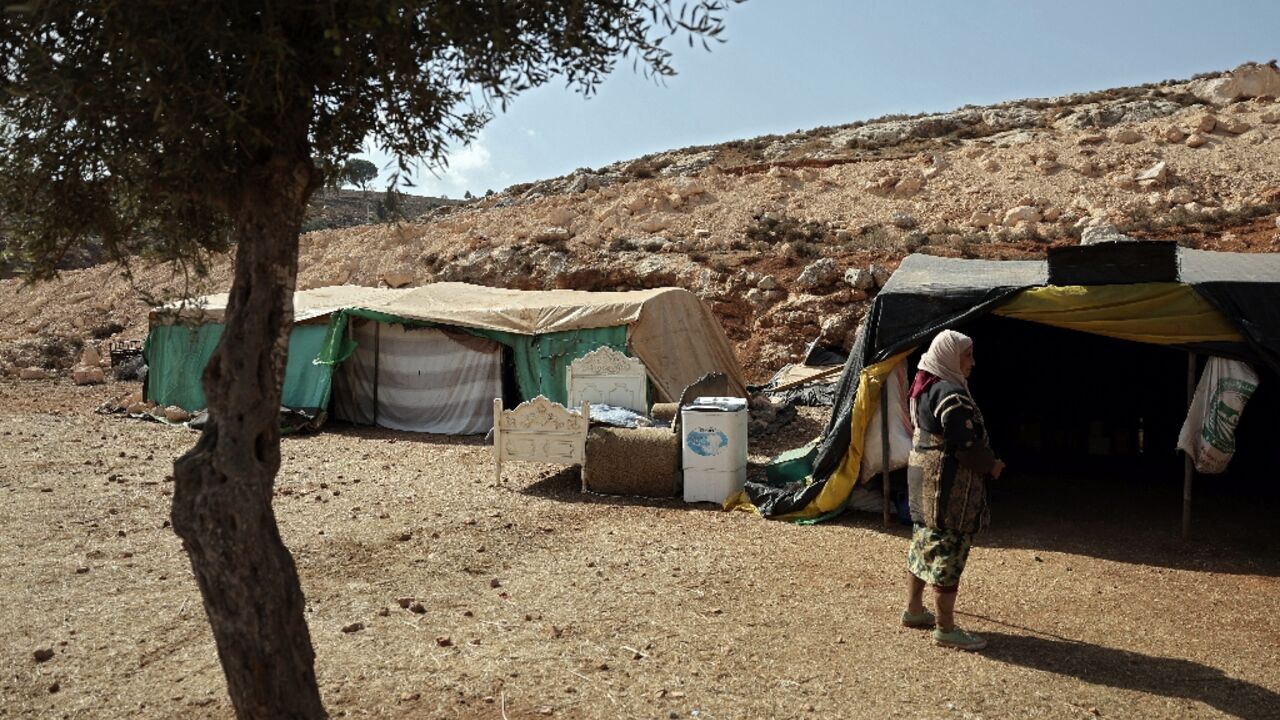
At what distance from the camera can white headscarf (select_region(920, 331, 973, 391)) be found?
15.7 ft

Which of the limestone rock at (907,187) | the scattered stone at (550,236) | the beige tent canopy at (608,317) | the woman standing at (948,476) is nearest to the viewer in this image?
the woman standing at (948,476)

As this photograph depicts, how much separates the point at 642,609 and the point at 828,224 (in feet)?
69.5

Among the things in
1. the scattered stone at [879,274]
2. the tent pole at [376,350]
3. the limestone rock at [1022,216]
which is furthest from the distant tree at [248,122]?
the limestone rock at [1022,216]

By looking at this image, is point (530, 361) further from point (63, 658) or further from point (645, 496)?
point (63, 658)

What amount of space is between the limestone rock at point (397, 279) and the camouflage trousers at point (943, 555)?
73.9 feet

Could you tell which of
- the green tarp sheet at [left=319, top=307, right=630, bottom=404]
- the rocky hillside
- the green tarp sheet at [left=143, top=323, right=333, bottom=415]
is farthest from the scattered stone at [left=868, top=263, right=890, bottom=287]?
the green tarp sheet at [left=143, top=323, right=333, bottom=415]

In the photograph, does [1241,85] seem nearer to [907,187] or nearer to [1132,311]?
[907,187]

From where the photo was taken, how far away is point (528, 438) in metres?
9.34

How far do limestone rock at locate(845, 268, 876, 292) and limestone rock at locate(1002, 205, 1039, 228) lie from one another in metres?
5.84

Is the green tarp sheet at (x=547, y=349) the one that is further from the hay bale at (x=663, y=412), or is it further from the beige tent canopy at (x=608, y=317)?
the hay bale at (x=663, y=412)

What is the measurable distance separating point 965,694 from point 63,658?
4207 millimetres

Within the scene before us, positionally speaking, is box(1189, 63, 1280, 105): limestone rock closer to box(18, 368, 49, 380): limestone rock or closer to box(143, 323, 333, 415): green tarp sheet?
box(143, 323, 333, 415): green tarp sheet

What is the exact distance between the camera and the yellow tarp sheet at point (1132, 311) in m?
6.89

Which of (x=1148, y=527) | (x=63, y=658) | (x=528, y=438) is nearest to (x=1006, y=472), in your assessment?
(x=1148, y=527)
